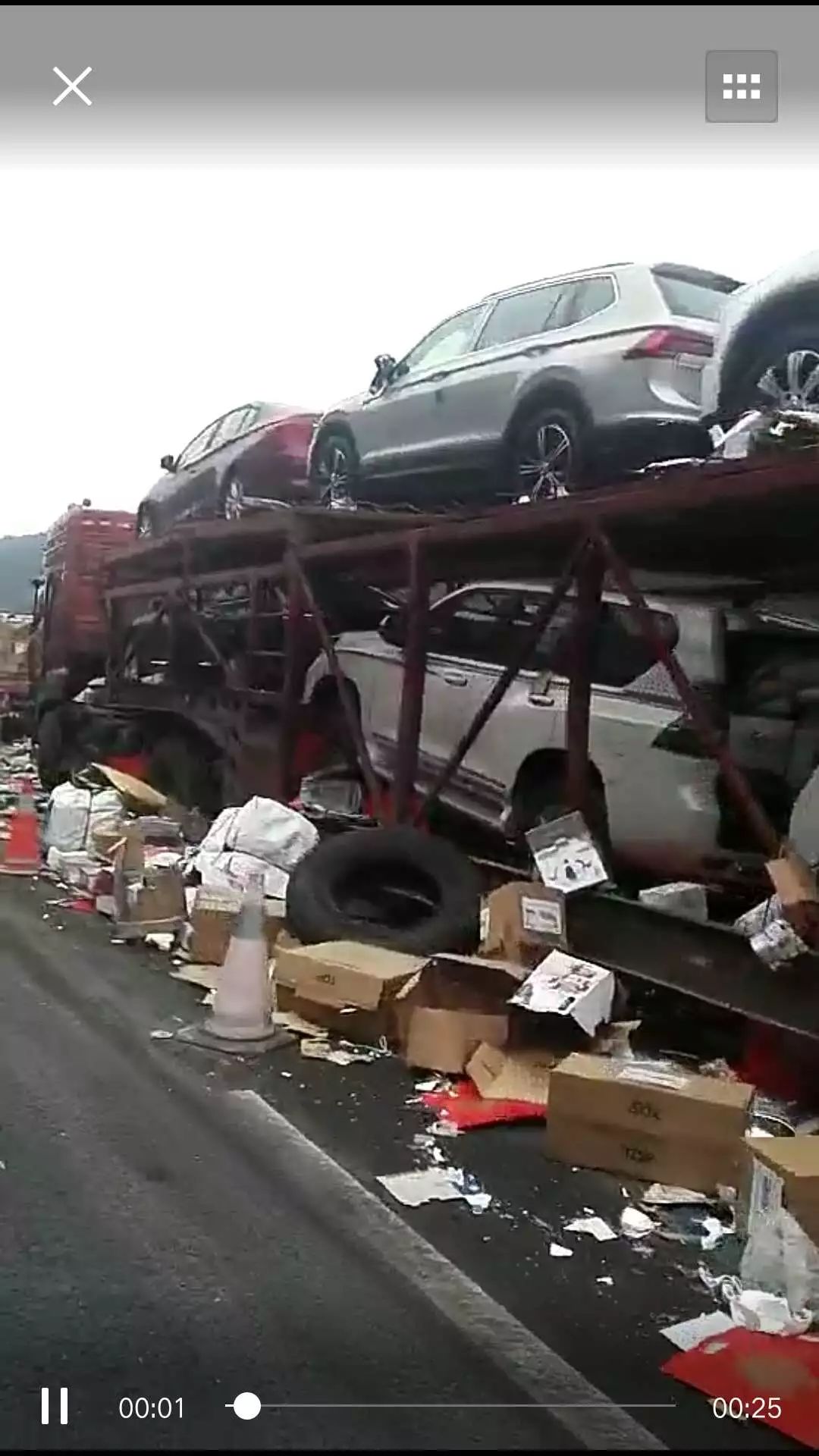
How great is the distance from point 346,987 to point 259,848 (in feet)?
6.34

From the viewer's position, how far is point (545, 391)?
597 centimetres

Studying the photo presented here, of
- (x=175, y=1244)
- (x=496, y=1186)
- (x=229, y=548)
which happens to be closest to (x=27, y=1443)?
(x=175, y=1244)

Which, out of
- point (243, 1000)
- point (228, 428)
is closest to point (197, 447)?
point (228, 428)

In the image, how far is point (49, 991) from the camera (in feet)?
16.5

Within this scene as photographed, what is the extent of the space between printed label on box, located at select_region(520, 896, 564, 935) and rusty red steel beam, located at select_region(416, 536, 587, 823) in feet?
4.15

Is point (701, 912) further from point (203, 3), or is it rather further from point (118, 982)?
point (203, 3)

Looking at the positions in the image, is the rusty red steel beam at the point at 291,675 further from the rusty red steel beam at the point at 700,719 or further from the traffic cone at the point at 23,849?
the rusty red steel beam at the point at 700,719

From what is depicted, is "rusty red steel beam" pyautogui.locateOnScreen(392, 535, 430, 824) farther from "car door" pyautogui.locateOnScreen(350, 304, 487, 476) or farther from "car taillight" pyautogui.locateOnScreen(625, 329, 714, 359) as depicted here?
"car taillight" pyautogui.locateOnScreen(625, 329, 714, 359)

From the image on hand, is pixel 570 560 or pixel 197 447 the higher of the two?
pixel 197 447

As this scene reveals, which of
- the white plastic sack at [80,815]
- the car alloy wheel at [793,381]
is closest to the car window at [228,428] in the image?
the white plastic sack at [80,815]

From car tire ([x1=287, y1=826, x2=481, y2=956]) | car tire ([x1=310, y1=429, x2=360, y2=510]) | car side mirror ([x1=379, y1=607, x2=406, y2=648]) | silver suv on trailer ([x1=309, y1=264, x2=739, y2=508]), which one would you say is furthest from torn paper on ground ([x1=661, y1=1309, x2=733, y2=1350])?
car tire ([x1=310, y1=429, x2=360, y2=510])

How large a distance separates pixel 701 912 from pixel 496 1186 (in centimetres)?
198

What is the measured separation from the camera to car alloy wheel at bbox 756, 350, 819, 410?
14.6 ft

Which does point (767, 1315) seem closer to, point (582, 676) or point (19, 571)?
point (582, 676)
